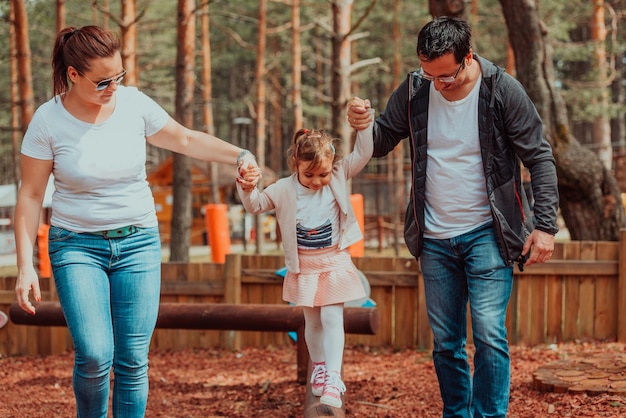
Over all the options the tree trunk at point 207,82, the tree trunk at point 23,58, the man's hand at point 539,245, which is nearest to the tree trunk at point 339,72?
the tree trunk at point 23,58

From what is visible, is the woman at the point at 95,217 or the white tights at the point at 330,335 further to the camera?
the white tights at the point at 330,335

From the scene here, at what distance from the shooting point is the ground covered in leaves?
493cm

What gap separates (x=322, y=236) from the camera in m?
3.91

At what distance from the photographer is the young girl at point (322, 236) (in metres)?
3.86

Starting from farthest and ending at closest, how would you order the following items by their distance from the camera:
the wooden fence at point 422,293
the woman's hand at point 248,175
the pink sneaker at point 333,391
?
1. the wooden fence at point 422,293
2. the pink sneaker at point 333,391
3. the woman's hand at point 248,175

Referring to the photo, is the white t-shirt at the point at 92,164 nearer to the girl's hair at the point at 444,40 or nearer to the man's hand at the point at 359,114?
the man's hand at the point at 359,114

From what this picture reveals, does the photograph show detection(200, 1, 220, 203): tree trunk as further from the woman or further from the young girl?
the woman

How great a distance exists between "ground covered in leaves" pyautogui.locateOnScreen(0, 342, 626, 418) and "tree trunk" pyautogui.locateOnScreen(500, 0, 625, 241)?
1.81 metres

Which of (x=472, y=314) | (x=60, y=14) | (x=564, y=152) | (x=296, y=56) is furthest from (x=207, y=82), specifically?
(x=472, y=314)

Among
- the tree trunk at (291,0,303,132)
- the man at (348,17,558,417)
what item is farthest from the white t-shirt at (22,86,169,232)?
the tree trunk at (291,0,303,132)

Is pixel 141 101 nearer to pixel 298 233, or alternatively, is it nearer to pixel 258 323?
pixel 298 233

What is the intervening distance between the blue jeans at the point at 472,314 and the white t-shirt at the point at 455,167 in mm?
71

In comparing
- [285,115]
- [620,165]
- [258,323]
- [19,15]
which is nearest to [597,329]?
[258,323]

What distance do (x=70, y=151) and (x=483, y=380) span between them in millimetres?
2096
